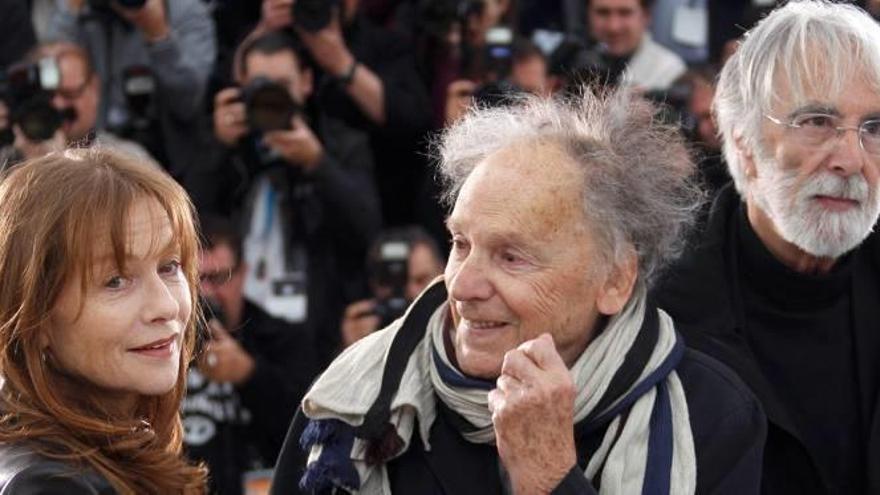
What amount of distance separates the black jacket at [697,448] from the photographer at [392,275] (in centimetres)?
243

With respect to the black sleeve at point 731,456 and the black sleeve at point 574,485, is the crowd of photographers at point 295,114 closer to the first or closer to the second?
the black sleeve at point 731,456

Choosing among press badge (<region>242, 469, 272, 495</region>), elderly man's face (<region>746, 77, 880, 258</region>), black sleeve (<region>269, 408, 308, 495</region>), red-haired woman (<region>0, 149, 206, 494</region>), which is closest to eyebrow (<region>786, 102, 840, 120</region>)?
elderly man's face (<region>746, 77, 880, 258</region>)

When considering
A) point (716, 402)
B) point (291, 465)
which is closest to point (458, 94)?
point (291, 465)

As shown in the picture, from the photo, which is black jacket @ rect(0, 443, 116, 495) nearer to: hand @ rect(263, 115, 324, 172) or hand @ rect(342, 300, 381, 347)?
hand @ rect(342, 300, 381, 347)

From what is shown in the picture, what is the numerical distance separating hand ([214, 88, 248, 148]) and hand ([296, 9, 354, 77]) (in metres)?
0.40

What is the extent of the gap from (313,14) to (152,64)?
0.69m

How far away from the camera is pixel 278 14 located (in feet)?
22.3

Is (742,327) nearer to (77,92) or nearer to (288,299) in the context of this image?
(288,299)

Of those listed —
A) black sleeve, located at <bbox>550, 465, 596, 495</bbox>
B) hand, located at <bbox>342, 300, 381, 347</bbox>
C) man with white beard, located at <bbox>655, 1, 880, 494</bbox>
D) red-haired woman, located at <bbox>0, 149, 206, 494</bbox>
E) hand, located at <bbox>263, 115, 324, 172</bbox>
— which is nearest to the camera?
red-haired woman, located at <bbox>0, 149, 206, 494</bbox>

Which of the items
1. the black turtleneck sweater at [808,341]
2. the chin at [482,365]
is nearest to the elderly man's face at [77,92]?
the black turtleneck sweater at [808,341]

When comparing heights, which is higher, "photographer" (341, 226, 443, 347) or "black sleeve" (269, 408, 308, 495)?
"black sleeve" (269, 408, 308, 495)

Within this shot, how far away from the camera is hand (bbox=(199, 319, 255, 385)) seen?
227 inches

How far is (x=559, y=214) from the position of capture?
327 centimetres

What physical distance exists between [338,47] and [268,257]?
84 centimetres
